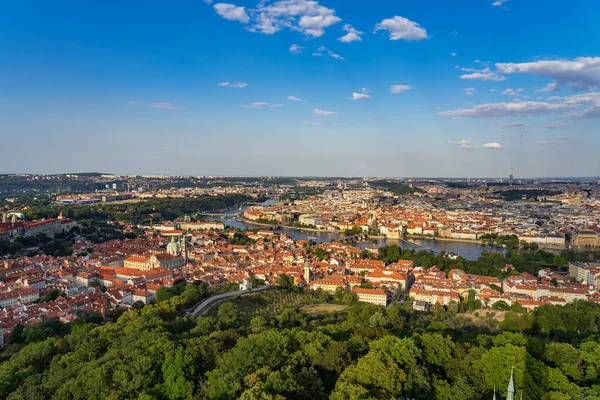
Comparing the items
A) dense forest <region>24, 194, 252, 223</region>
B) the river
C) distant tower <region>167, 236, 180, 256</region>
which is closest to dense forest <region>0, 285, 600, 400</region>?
distant tower <region>167, 236, 180, 256</region>

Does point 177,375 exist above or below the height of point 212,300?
above

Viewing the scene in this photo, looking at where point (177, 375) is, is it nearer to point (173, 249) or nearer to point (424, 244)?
point (173, 249)

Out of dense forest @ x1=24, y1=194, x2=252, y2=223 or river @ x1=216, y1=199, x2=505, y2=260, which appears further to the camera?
dense forest @ x1=24, y1=194, x2=252, y2=223

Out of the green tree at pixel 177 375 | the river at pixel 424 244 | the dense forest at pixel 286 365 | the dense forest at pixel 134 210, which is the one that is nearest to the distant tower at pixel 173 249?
the dense forest at pixel 286 365

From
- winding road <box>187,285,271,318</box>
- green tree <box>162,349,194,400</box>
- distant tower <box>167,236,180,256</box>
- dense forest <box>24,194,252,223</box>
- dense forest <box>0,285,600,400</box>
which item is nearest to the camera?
dense forest <box>0,285,600,400</box>

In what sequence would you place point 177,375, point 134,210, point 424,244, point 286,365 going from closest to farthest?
point 177,375 < point 286,365 < point 424,244 < point 134,210

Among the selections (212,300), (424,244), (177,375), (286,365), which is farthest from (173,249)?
(424,244)

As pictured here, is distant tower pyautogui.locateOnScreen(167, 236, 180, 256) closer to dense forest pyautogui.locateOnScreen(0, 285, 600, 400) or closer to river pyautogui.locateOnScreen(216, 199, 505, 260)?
dense forest pyautogui.locateOnScreen(0, 285, 600, 400)

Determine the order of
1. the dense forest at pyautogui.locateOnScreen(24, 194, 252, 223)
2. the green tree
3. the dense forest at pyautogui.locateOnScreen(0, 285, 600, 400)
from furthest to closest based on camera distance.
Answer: the dense forest at pyautogui.locateOnScreen(24, 194, 252, 223) → the green tree → the dense forest at pyautogui.locateOnScreen(0, 285, 600, 400)

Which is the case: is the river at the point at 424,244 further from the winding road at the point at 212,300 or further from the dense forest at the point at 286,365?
the dense forest at the point at 286,365
